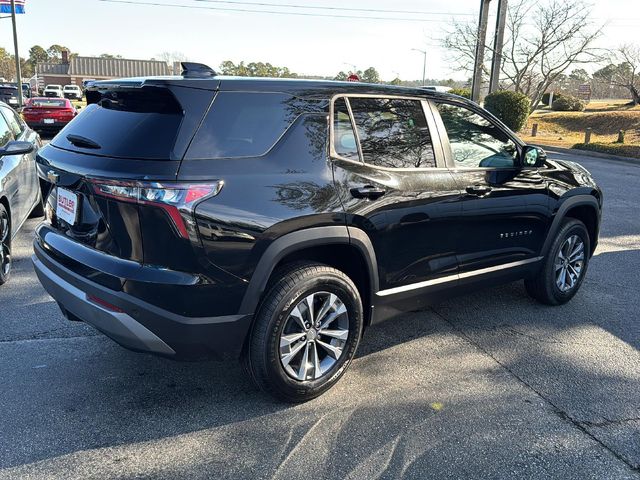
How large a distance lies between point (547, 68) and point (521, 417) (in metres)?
27.4

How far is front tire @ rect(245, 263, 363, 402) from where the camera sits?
2.97m

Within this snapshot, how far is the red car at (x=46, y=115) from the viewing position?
703 inches

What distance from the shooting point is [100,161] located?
2820 millimetres

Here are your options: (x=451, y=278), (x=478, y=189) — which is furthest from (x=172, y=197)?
(x=478, y=189)

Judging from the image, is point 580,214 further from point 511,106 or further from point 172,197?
point 511,106

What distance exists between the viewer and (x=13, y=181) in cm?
544

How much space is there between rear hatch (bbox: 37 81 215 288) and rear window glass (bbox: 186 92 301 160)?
6 cm

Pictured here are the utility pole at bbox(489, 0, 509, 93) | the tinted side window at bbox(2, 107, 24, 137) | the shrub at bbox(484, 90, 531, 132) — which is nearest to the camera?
the tinted side window at bbox(2, 107, 24, 137)

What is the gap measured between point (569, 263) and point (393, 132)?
2.36m

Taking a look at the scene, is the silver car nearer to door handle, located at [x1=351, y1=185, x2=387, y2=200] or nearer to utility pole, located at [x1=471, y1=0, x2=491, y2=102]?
door handle, located at [x1=351, y1=185, x2=387, y2=200]

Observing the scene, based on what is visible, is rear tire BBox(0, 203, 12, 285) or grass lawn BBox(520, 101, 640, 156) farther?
grass lawn BBox(520, 101, 640, 156)

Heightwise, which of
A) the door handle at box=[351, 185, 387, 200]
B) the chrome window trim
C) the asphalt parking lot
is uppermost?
the door handle at box=[351, 185, 387, 200]

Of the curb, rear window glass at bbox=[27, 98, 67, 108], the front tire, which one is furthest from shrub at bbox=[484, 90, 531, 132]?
the front tire

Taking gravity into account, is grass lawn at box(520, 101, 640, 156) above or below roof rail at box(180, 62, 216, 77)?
below
